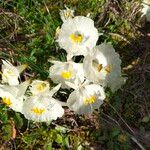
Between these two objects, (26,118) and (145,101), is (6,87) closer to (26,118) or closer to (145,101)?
(26,118)

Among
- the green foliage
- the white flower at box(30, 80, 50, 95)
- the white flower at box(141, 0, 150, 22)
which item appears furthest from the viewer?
the white flower at box(141, 0, 150, 22)

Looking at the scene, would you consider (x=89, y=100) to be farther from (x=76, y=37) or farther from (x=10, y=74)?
(x=10, y=74)

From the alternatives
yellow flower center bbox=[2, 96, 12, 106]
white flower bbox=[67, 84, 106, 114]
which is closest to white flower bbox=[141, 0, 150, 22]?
white flower bbox=[67, 84, 106, 114]

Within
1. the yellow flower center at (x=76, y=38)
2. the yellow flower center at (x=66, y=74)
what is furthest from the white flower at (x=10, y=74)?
the yellow flower center at (x=76, y=38)

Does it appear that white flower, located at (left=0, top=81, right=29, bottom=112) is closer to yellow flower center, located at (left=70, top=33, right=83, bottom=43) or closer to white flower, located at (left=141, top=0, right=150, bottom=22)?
yellow flower center, located at (left=70, top=33, right=83, bottom=43)

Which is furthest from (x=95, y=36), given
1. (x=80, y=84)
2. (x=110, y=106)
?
(x=110, y=106)

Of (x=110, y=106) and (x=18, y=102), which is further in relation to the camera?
(x=110, y=106)

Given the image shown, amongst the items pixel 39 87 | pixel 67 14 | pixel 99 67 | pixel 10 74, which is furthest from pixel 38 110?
pixel 67 14
